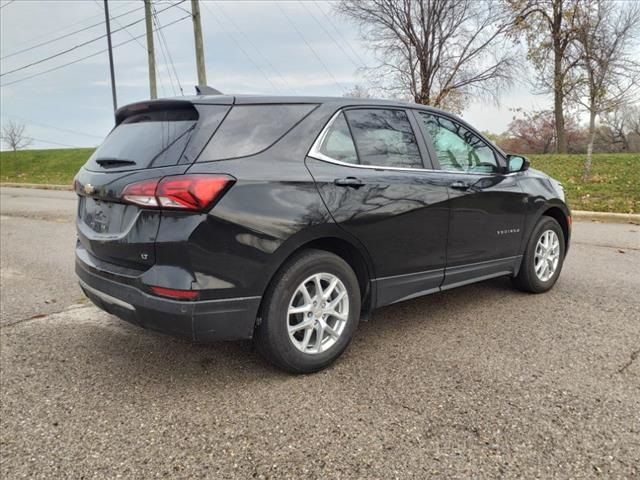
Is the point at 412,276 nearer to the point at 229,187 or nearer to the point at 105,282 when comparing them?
the point at 229,187

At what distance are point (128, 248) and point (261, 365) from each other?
109 cm

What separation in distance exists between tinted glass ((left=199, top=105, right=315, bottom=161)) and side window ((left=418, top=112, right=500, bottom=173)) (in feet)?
3.79

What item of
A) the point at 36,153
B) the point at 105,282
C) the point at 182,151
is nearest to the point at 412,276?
the point at 182,151

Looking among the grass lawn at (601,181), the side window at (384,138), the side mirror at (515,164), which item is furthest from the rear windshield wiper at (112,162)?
the grass lawn at (601,181)

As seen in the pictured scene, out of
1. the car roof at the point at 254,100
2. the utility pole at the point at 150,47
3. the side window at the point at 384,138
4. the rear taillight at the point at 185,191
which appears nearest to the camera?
the rear taillight at the point at 185,191

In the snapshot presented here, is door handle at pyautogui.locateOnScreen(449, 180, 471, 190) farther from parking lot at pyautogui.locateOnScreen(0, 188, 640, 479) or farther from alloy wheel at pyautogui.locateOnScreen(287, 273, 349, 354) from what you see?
alloy wheel at pyautogui.locateOnScreen(287, 273, 349, 354)

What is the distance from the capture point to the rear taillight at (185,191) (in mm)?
2551

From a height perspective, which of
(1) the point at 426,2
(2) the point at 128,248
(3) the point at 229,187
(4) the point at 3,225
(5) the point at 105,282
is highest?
(1) the point at 426,2

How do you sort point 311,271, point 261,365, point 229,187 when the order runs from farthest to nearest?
point 261,365 < point 311,271 < point 229,187

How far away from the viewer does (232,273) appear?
8.70ft

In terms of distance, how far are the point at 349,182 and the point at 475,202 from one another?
4.28 ft

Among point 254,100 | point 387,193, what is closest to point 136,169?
point 254,100

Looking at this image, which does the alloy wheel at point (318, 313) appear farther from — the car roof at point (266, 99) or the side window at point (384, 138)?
the car roof at point (266, 99)

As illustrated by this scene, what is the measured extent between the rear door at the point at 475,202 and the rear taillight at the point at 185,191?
1778mm
